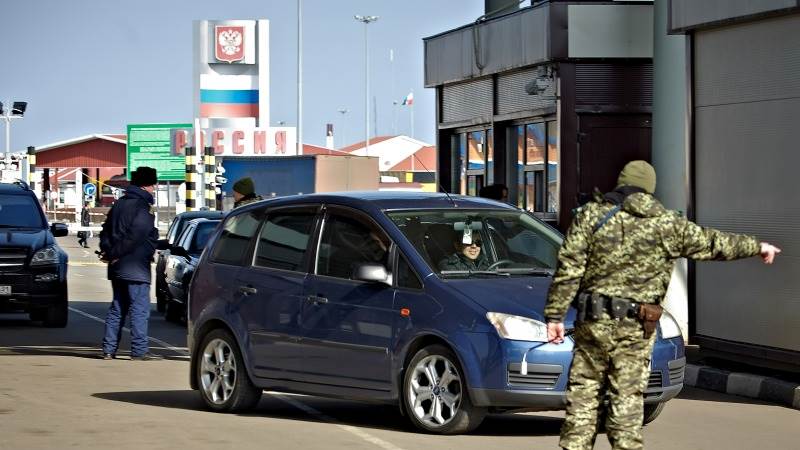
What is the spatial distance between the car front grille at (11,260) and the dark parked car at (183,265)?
191 centimetres

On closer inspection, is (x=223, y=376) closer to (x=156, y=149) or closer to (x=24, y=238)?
(x=24, y=238)

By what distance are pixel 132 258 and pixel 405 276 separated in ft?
20.3

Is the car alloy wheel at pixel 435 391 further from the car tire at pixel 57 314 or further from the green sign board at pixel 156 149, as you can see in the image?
the green sign board at pixel 156 149

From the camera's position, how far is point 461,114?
2775 centimetres

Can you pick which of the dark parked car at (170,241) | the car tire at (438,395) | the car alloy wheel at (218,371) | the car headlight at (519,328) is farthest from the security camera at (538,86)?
the car headlight at (519,328)

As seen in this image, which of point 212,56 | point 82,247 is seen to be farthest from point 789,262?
point 212,56

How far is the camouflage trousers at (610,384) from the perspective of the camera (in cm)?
855

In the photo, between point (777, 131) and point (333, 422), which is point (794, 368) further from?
point (333, 422)

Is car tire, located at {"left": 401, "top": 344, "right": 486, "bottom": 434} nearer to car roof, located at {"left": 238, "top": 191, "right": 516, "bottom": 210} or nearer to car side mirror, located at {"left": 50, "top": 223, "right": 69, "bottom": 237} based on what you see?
car roof, located at {"left": 238, "top": 191, "right": 516, "bottom": 210}

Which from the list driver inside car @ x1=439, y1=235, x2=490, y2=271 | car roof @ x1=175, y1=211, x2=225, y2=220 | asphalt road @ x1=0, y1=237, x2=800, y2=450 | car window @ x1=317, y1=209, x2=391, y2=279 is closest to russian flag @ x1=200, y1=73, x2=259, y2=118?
car roof @ x1=175, y1=211, x2=225, y2=220

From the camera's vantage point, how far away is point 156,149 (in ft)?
324

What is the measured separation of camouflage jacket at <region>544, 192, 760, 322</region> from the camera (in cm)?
865

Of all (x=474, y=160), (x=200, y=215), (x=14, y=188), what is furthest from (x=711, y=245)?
(x=474, y=160)

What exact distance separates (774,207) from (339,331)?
460cm
